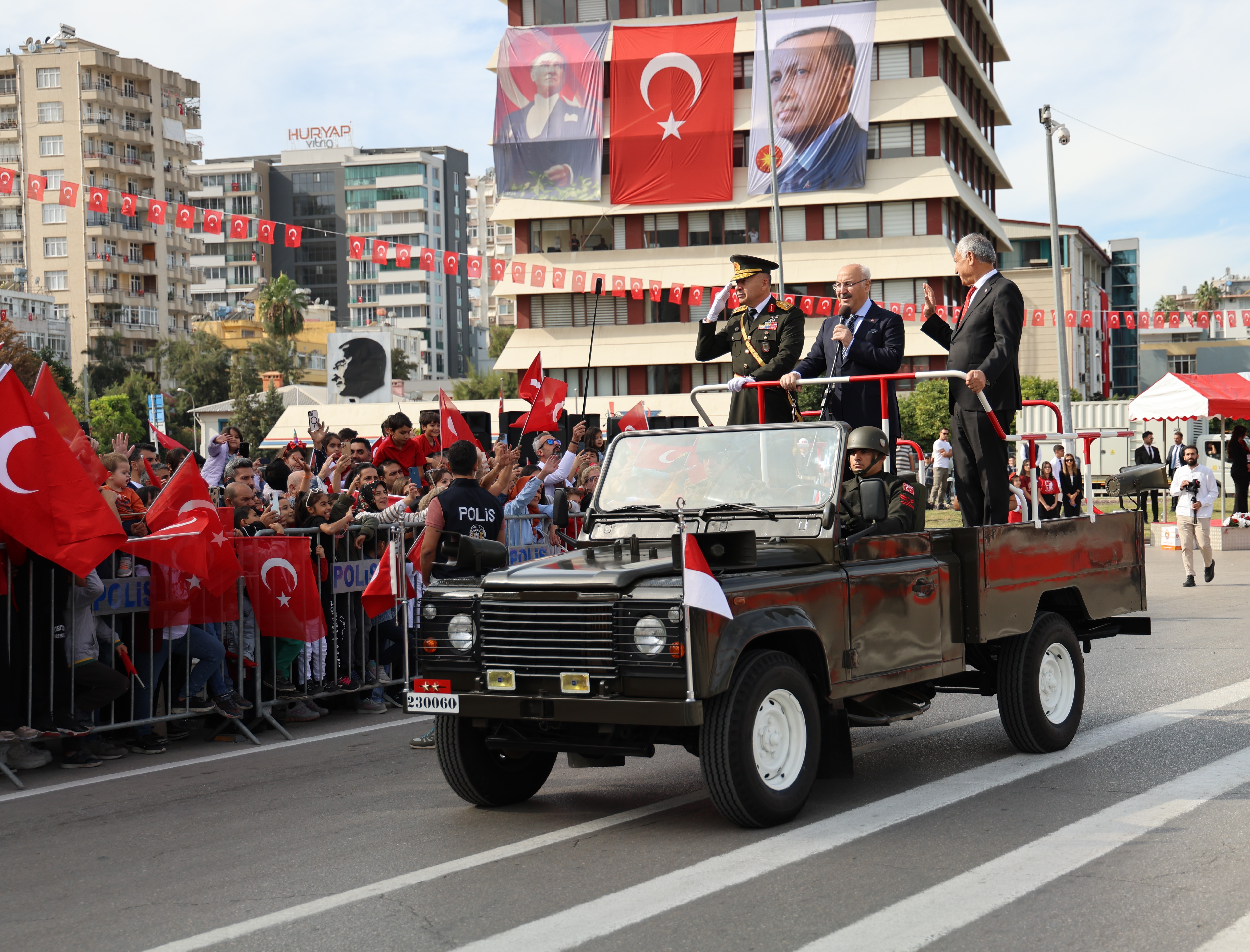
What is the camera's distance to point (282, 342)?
344 feet

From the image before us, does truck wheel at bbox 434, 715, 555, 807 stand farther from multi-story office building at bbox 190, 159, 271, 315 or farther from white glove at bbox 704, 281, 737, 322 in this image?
multi-story office building at bbox 190, 159, 271, 315

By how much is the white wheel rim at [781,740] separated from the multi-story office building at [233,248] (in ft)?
502

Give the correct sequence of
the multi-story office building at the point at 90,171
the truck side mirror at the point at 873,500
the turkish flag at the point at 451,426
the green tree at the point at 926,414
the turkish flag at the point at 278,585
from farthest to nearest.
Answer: the multi-story office building at the point at 90,171, the green tree at the point at 926,414, the turkish flag at the point at 451,426, the turkish flag at the point at 278,585, the truck side mirror at the point at 873,500

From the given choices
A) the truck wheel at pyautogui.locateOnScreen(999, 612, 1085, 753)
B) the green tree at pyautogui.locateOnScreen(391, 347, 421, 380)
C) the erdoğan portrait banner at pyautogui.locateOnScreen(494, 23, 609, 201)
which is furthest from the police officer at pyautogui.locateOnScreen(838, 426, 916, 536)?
the green tree at pyautogui.locateOnScreen(391, 347, 421, 380)

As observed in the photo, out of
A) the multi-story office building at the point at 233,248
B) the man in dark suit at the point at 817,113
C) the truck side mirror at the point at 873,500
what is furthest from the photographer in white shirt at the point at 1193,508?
the multi-story office building at the point at 233,248

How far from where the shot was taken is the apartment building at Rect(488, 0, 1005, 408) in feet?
199

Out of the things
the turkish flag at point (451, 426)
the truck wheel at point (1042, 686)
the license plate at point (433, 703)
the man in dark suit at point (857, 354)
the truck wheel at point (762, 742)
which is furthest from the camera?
the turkish flag at point (451, 426)

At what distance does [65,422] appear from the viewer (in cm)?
915

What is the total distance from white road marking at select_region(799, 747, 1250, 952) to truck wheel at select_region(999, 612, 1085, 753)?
2.87ft

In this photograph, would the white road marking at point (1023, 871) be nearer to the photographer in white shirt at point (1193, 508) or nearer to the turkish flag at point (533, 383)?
the turkish flag at point (533, 383)

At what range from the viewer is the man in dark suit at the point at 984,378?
27.4 ft

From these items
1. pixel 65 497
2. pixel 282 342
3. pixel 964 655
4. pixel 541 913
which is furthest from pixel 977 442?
pixel 282 342

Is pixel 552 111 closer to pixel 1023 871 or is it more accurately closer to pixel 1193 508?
pixel 1193 508

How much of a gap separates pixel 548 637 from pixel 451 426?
9.68m
